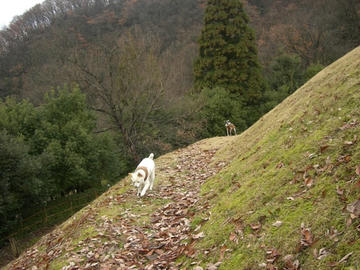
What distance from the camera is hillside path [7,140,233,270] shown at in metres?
6.30

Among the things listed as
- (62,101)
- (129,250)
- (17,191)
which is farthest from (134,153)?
(129,250)

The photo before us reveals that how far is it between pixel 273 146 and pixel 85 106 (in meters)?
17.5

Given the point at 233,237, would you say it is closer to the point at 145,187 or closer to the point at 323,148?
the point at 323,148

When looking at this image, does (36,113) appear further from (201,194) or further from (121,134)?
(201,194)

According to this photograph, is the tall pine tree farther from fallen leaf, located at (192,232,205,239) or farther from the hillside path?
fallen leaf, located at (192,232,205,239)

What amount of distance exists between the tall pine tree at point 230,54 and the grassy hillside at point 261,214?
21601 millimetres

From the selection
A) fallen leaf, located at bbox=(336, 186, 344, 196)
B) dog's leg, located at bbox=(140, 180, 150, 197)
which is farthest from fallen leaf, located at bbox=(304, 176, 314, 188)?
dog's leg, located at bbox=(140, 180, 150, 197)

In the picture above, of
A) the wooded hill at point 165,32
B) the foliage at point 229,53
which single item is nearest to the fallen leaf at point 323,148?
the wooded hill at point 165,32

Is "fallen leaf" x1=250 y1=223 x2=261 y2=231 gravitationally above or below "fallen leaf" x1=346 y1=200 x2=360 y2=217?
below

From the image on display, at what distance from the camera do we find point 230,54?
3161 centimetres

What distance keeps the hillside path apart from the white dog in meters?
0.32

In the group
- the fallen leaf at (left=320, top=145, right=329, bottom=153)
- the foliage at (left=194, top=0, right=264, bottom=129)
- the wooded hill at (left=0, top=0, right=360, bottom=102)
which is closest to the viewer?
the fallen leaf at (left=320, top=145, right=329, bottom=153)

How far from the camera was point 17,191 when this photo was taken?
58.4ft

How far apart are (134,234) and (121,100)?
15.6 meters
